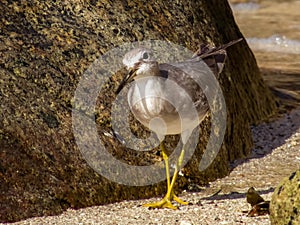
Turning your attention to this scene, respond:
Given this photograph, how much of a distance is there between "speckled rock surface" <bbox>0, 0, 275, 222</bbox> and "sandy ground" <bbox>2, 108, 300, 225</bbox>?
106mm

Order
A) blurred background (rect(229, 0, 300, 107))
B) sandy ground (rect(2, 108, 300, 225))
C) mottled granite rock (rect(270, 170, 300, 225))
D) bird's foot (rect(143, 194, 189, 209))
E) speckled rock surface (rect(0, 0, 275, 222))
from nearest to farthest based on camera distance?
mottled granite rock (rect(270, 170, 300, 225)), sandy ground (rect(2, 108, 300, 225)), speckled rock surface (rect(0, 0, 275, 222)), bird's foot (rect(143, 194, 189, 209)), blurred background (rect(229, 0, 300, 107))

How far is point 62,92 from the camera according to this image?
19.3 ft

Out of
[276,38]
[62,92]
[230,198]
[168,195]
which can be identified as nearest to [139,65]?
[62,92]

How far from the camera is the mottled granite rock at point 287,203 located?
14.2 feet

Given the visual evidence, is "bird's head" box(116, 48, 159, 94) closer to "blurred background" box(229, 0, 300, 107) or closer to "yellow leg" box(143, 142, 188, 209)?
"yellow leg" box(143, 142, 188, 209)

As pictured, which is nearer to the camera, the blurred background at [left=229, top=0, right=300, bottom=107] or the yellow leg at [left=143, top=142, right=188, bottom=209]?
the yellow leg at [left=143, top=142, right=188, bottom=209]

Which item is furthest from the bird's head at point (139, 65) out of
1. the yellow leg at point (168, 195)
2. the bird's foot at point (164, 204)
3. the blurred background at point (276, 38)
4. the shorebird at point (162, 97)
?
the blurred background at point (276, 38)

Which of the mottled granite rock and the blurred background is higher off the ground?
the mottled granite rock

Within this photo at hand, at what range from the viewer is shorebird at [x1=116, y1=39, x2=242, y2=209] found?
18.0ft

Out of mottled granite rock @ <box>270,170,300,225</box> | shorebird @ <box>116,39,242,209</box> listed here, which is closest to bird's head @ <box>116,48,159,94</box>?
shorebird @ <box>116,39,242,209</box>

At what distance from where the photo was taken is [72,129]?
5.75 meters

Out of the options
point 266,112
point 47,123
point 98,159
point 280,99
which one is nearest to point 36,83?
point 47,123

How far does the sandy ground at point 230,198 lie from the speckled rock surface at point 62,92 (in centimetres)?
11

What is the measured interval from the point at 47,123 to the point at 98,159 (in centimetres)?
42
